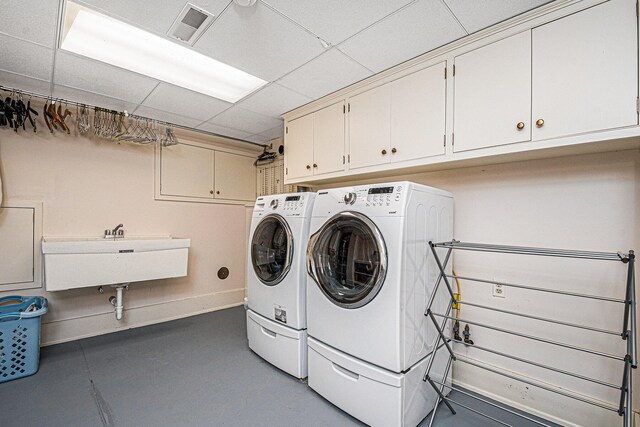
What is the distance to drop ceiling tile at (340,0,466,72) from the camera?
61.4 inches

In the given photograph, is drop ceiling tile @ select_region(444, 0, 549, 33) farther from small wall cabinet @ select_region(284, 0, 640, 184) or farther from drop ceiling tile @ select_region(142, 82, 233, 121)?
drop ceiling tile @ select_region(142, 82, 233, 121)

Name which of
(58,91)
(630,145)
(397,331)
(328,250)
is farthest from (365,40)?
(58,91)

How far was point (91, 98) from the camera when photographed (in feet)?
8.65

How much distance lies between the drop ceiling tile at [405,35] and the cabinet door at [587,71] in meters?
0.49

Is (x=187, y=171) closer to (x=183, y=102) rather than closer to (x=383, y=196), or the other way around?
(x=183, y=102)

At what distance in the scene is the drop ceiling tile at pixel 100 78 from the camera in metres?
2.04

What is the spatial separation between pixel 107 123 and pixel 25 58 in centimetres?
96

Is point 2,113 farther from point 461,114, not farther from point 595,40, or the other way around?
point 595,40

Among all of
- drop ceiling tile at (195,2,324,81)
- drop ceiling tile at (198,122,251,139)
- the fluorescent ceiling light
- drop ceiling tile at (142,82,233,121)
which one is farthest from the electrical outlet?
drop ceiling tile at (198,122,251,139)

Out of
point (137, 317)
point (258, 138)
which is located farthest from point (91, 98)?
point (137, 317)

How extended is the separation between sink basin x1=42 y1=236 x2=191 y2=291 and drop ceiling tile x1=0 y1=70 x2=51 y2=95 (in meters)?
1.33

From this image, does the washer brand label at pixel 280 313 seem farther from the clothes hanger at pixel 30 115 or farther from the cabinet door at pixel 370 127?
the clothes hanger at pixel 30 115

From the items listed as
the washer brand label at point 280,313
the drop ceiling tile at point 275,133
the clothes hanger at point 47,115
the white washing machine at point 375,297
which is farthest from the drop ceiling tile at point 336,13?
the clothes hanger at point 47,115

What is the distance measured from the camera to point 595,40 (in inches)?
54.2
